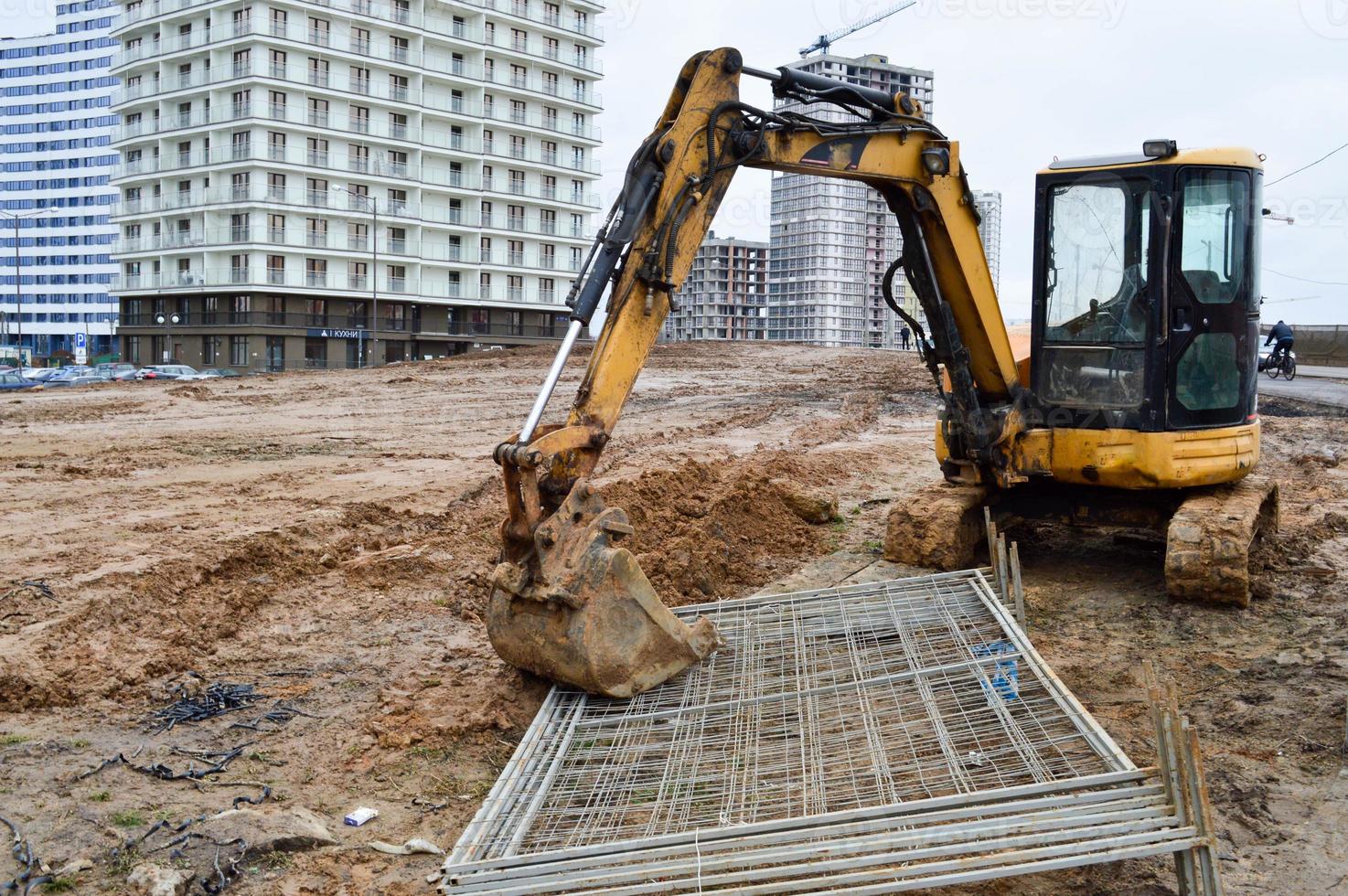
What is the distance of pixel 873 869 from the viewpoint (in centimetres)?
389

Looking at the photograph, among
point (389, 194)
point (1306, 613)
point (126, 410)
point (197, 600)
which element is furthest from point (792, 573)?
point (389, 194)

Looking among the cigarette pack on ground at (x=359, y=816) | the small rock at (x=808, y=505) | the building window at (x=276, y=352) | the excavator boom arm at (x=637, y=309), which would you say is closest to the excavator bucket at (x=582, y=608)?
the excavator boom arm at (x=637, y=309)

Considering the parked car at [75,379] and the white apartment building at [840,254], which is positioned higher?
the white apartment building at [840,254]

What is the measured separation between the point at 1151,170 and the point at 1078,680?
353 centimetres

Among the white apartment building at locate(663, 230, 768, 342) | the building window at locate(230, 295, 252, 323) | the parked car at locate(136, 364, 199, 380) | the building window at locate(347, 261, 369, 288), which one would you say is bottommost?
the parked car at locate(136, 364, 199, 380)

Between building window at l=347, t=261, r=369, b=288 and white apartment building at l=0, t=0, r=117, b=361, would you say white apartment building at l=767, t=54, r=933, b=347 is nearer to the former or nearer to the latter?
building window at l=347, t=261, r=369, b=288

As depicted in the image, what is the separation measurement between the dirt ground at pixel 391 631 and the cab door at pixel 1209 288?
150cm

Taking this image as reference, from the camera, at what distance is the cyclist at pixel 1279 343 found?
2992 centimetres

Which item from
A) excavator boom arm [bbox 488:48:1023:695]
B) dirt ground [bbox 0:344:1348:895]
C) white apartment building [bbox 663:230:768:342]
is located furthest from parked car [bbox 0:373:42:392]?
white apartment building [bbox 663:230:768:342]

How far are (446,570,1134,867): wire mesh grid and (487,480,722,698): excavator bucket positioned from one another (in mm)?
209

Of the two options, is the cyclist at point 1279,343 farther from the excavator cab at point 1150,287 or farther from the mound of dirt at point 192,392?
the mound of dirt at point 192,392

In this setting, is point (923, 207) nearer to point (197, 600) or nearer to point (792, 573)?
point (792, 573)

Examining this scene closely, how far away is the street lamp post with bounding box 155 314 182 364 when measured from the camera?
52.1 meters

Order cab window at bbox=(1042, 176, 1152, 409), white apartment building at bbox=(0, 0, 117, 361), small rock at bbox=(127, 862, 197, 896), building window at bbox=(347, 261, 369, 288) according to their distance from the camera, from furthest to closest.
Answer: white apartment building at bbox=(0, 0, 117, 361) < building window at bbox=(347, 261, 369, 288) < cab window at bbox=(1042, 176, 1152, 409) < small rock at bbox=(127, 862, 197, 896)
